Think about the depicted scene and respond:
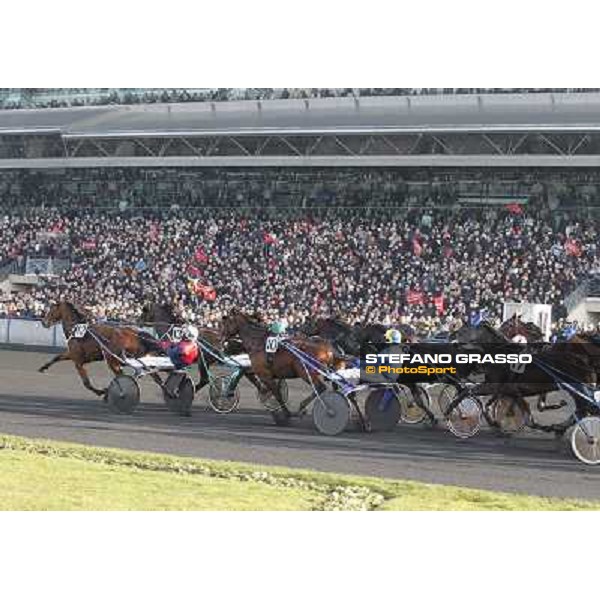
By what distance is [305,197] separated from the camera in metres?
36.2

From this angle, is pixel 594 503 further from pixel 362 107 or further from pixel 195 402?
pixel 362 107

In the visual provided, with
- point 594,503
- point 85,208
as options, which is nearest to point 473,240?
point 85,208

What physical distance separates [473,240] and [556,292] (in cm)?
400

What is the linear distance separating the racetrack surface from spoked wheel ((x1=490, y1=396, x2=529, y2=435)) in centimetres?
18

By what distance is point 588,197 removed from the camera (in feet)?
105

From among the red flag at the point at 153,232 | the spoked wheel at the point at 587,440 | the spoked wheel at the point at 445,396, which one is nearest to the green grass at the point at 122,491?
the spoked wheel at the point at 587,440

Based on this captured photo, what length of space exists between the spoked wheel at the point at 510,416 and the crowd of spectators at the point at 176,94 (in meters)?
18.0

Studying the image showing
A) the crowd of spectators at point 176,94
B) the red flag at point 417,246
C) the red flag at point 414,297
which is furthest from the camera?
the crowd of spectators at point 176,94

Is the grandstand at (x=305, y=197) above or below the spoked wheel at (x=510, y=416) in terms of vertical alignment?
above

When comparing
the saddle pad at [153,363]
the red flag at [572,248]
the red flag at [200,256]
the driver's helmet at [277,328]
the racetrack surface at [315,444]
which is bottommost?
the racetrack surface at [315,444]

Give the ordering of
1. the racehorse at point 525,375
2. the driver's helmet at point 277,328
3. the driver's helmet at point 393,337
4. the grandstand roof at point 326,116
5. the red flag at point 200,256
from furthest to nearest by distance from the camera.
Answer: the red flag at point 200,256 → the grandstand roof at point 326,116 → the driver's helmet at point 277,328 → the driver's helmet at point 393,337 → the racehorse at point 525,375

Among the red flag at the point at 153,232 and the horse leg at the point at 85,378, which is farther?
the red flag at the point at 153,232

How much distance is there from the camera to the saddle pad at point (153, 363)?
1753 centimetres

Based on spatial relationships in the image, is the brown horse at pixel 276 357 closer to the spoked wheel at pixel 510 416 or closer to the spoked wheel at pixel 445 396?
the spoked wheel at pixel 445 396
